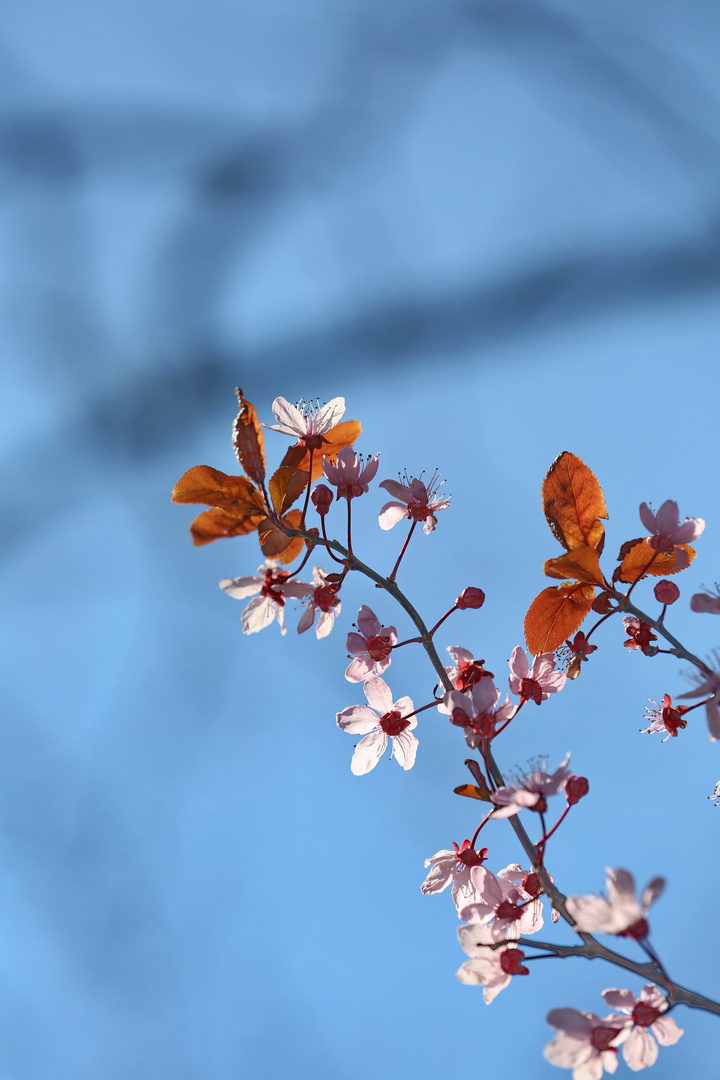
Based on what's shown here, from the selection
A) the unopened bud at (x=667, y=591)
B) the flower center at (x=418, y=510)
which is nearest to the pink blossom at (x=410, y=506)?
the flower center at (x=418, y=510)

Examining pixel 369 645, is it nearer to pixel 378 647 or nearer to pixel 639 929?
pixel 378 647

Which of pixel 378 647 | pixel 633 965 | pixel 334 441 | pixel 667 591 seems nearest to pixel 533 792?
pixel 633 965

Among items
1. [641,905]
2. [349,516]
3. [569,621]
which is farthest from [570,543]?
[641,905]

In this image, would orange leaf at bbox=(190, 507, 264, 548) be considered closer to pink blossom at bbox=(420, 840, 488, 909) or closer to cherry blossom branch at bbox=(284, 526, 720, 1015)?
cherry blossom branch at bbox=(284, 526, 720, 1015)

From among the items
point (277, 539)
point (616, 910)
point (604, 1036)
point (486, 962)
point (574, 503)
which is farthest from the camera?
point (574, 503)

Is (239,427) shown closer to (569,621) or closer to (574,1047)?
(569,621)
